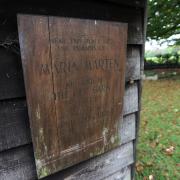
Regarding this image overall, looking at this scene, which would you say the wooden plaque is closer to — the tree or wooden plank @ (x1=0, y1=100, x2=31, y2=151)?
wooden plank @ (x1=0, y1=100, x2=31, y2=151)

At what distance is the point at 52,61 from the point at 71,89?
176mm

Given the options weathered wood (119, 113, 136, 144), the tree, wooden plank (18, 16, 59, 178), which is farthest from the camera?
the tree

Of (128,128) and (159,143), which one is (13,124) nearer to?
(128,128)

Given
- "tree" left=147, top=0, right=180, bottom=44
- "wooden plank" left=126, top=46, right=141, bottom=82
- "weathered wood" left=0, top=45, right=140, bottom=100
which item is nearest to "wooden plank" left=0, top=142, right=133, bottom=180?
"weathered wood" left=0, top=45, right=140, bottom=100

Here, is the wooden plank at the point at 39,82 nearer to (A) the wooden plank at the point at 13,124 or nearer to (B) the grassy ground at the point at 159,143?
(A) the wooden plank at the point at 13,124

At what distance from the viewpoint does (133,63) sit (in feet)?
4.31

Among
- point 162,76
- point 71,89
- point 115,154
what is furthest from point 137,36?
point 162,76

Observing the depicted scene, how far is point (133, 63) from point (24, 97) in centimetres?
76

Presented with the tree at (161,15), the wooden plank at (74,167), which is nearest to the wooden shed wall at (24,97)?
the wooden plank at (74,167)

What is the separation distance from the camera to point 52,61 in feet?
2.89

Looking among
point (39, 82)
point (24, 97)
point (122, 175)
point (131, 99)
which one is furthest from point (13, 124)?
point (122, 175)

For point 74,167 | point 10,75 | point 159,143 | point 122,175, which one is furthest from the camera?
point 159,143

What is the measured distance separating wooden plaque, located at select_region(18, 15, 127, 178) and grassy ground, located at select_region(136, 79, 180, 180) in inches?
52.2

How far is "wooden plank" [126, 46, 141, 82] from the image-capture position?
50.2 inches
